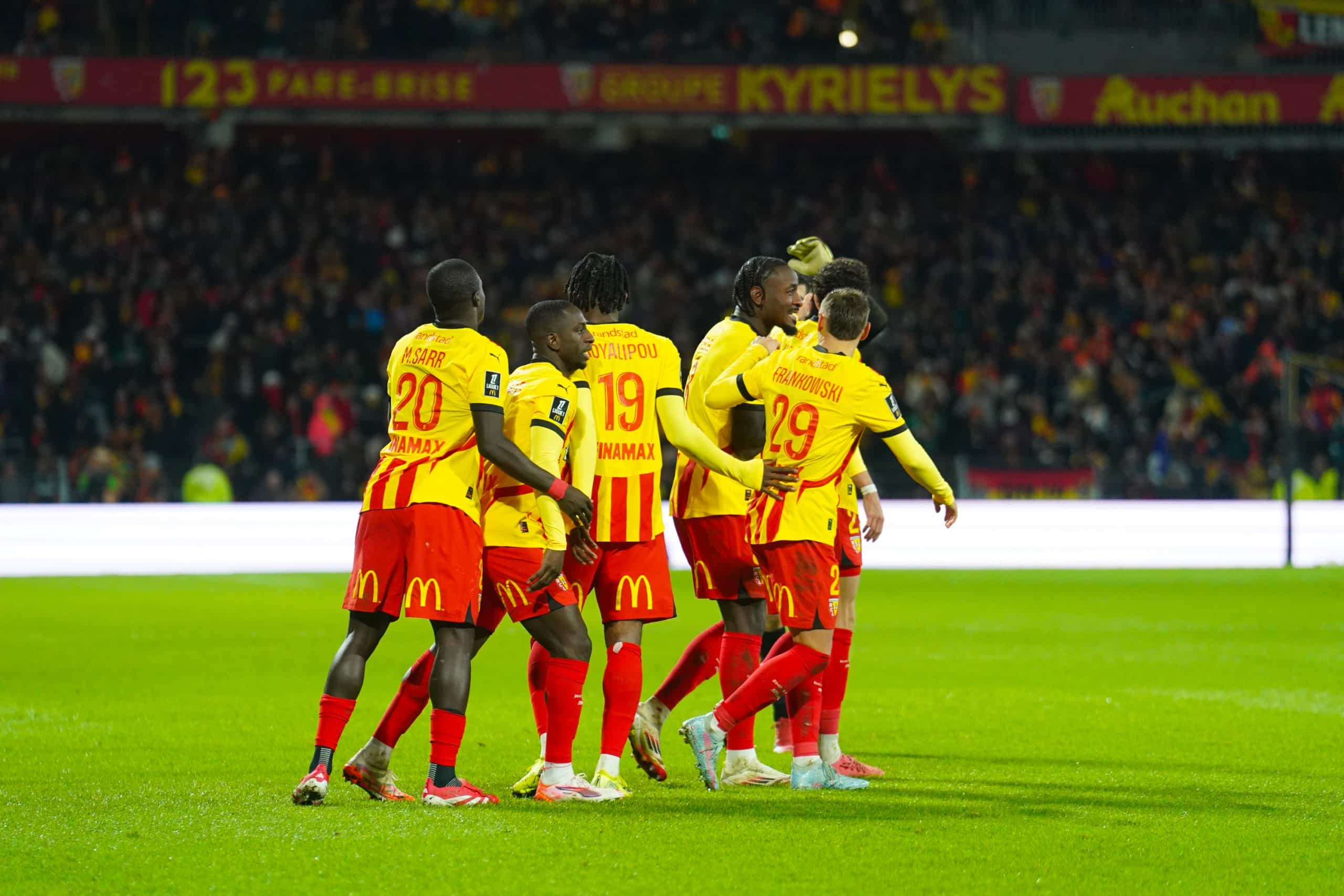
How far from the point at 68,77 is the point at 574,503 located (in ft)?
76.3

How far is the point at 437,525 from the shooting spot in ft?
20.6

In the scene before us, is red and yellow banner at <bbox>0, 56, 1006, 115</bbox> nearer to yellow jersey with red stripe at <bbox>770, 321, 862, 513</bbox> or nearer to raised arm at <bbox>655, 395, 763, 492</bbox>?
yellow jersey with red stripe at <bbox>770, 321, 862, 513</bbox>

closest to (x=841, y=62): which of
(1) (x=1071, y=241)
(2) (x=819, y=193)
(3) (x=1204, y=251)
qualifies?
(2) (x=819, y=193)

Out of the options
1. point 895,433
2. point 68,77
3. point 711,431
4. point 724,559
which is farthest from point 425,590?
point 68,77

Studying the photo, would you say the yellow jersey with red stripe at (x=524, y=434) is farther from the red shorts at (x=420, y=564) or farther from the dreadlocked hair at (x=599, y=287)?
the dreadlocked hair at (x=599, y=287)

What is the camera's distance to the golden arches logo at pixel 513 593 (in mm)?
6449

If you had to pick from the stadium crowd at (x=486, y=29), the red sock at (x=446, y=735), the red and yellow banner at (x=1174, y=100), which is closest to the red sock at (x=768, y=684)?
the red sock at (x=446, y=735)

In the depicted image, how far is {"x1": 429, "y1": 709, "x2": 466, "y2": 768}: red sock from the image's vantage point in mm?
6309

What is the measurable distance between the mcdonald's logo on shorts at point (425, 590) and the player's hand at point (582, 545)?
1.86 ft

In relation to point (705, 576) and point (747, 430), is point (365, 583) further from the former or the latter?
point (747, 430)

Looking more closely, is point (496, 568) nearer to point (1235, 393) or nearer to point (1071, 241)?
point (1235, 393)

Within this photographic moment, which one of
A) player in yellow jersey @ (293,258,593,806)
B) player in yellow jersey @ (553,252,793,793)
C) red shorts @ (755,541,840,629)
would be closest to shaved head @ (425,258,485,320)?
player in yellow jersey @ (293,258,593,806)

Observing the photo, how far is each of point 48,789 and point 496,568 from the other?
6.64ft

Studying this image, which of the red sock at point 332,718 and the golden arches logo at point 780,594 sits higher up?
the golden arches logo at point 780,594
